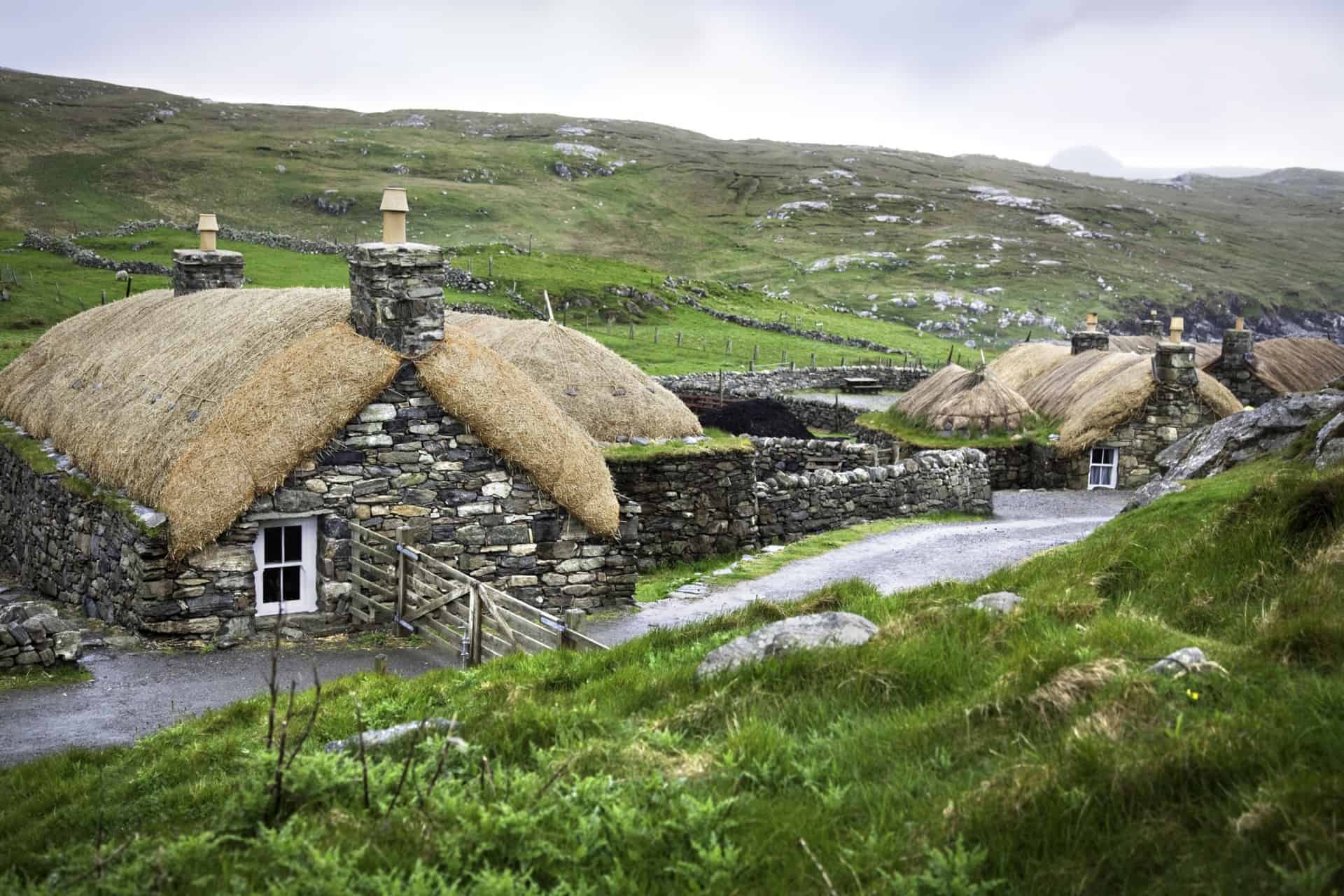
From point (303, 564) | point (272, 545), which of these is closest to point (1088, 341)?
point (303, 564)

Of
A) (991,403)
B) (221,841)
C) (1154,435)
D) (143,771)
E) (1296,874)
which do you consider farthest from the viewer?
(991,403)

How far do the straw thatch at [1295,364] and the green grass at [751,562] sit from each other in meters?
23.0

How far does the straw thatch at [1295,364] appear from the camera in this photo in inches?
1709

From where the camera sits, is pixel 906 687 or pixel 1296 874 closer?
pixel 1296 874

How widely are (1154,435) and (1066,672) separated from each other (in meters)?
28.8

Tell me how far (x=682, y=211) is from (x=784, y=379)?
92902mm

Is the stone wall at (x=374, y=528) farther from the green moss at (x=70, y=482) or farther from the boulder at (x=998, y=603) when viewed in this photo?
the boulder at (x=998, y=603)

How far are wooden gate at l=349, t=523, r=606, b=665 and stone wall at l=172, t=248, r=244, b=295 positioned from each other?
1049 centimetres

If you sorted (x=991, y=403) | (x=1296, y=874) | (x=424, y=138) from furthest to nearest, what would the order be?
(x=424, y=138) < (x=991, y=403) < (x=1296, y=874)

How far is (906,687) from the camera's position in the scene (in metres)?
7.46

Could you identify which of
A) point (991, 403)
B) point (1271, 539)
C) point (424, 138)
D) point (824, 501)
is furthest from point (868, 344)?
point (424, 138)

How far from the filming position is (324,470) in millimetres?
15812

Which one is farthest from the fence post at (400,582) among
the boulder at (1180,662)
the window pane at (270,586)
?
the boulder at (1180,662)

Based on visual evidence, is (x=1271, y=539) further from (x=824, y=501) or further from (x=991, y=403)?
(x=991, y=403)
